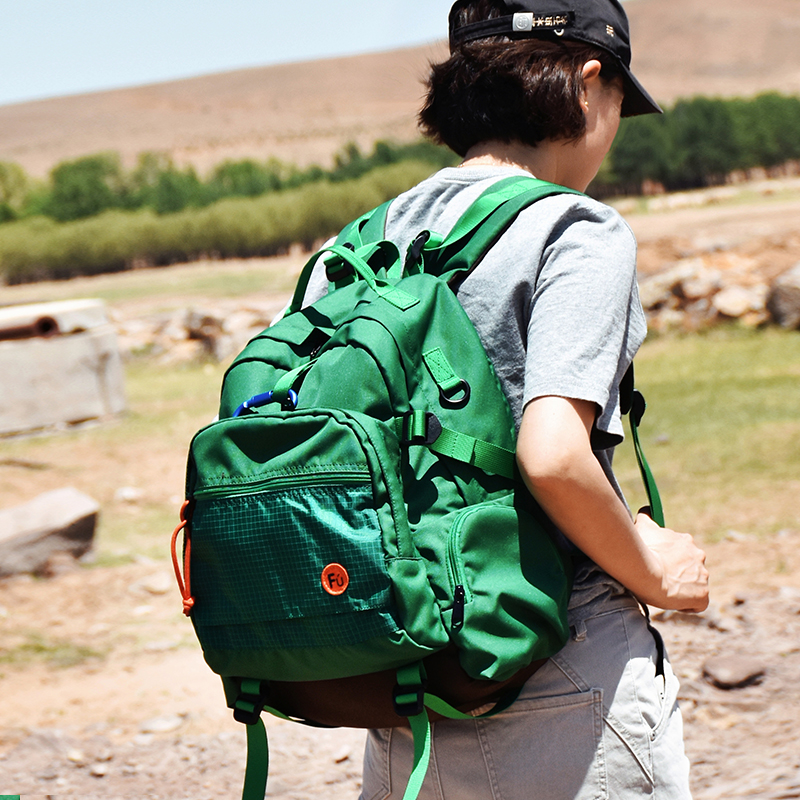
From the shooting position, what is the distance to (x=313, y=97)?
11250 cm

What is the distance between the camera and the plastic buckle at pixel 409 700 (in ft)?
3.80

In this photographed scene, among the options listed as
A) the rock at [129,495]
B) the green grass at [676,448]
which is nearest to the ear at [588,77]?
the green grass at [676,448]

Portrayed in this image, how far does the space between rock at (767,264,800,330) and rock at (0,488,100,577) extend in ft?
25.8

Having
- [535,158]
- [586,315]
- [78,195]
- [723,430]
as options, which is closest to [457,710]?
[586,315]

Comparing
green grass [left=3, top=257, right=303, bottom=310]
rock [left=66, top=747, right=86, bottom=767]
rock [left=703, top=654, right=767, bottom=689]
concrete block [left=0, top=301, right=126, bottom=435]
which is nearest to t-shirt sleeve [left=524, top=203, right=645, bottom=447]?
rock [left=703, top=654, right=767, bottom=689]

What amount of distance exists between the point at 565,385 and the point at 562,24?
0.55 meters

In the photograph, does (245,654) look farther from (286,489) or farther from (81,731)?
(81,731)

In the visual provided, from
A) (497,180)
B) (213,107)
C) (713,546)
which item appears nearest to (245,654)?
(497,180)

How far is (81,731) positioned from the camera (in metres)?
3.73

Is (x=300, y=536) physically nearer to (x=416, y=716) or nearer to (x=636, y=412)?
(x=416, y=716)

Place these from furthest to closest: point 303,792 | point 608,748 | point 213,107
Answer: point 213,107
point 303,792
point 608,748

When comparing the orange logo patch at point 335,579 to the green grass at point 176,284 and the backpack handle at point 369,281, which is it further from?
the green grass at point 176,284

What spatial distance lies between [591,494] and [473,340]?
25 centimetres

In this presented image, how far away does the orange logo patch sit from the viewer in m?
1.15
